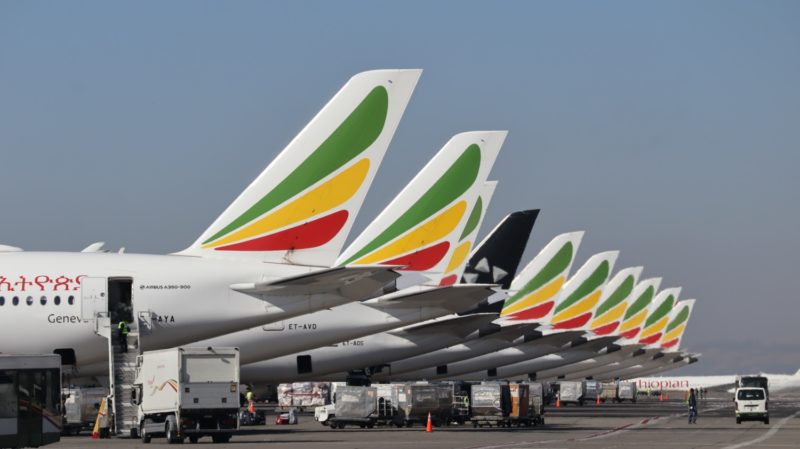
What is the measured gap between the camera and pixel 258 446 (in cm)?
3716

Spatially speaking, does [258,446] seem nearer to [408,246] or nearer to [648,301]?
[408,246]

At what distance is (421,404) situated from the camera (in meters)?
54.7

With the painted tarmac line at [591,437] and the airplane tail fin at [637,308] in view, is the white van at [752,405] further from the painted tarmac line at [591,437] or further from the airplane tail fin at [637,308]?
the airplane tail fin at [637,308]

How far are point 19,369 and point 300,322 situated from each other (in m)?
16.9

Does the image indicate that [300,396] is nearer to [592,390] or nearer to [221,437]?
[592,390]

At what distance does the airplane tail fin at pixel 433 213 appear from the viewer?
1944 inches

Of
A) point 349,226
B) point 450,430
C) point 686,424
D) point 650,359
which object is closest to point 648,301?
point 650,359

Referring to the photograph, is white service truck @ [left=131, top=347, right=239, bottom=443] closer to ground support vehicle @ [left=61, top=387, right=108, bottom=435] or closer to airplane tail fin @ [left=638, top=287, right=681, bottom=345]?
ground support vehicle @ [left=61, top=387, right=108, bottom=435]

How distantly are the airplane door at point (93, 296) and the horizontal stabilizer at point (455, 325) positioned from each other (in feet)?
71.1

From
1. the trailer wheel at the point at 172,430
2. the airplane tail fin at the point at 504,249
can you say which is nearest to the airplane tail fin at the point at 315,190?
the trailer wheel at the point at 172,430

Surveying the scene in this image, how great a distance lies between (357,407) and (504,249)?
48.8 feet

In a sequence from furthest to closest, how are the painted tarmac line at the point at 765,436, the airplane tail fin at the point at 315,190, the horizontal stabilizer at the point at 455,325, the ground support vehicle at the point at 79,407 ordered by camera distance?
the horizontal stabilizer at the point at 455,325 < the ground support vehicle at the point at 79,407 < the painted tarmac line at the point at 765,436 < the airplane tail fin at the point at 315,190

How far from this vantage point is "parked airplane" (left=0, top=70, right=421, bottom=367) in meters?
40.4

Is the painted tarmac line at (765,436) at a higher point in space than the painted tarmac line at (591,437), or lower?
lower
